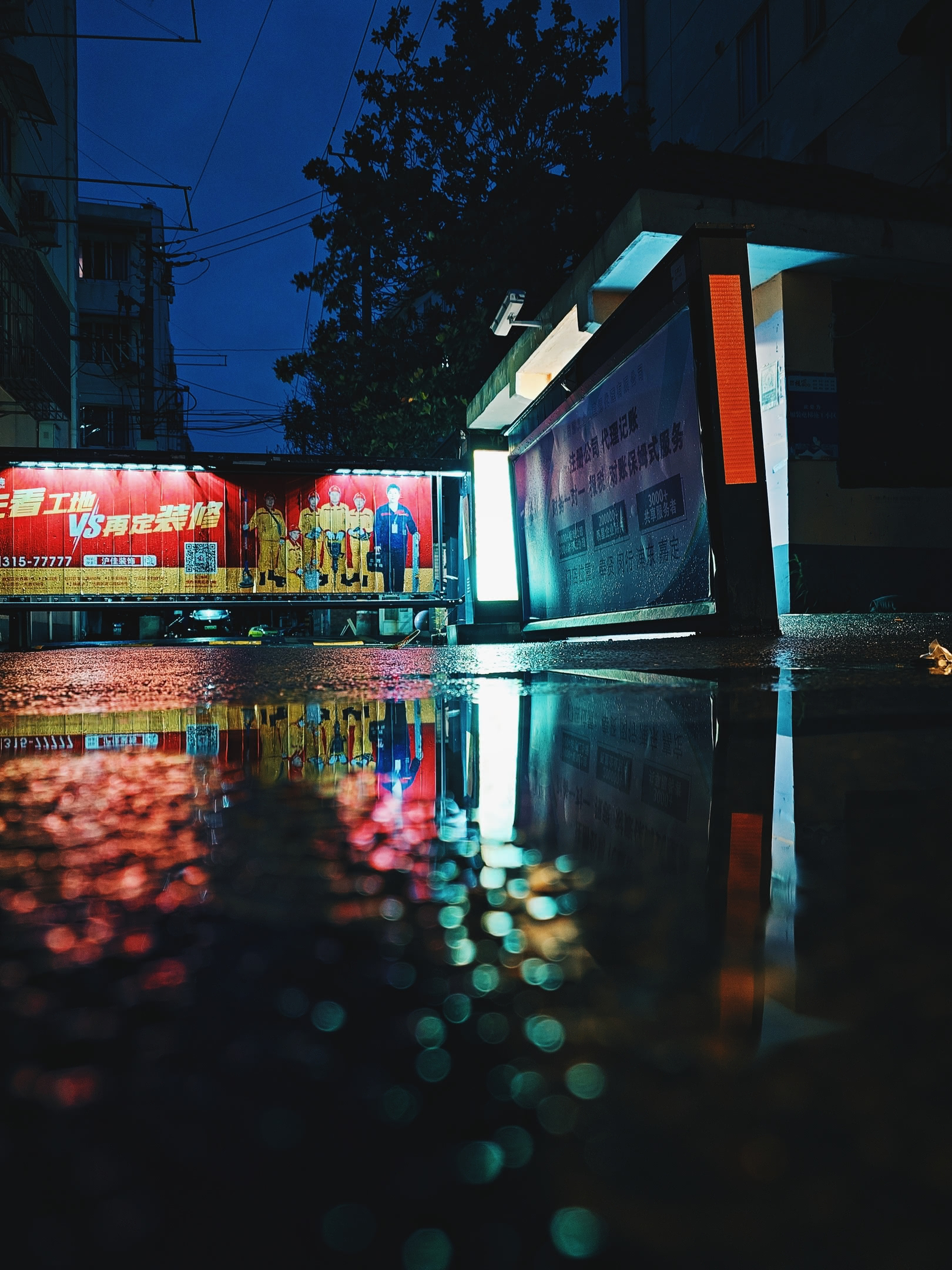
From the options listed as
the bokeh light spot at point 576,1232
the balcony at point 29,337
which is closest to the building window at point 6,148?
the balcony at point 29,337

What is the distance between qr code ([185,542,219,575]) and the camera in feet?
33.2

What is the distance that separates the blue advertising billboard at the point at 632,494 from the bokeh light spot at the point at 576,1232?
353 cm

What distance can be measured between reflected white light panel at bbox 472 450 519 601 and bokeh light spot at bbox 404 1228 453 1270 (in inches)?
323

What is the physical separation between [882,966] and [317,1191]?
0.18 metres

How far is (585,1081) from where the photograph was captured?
7.7 inches

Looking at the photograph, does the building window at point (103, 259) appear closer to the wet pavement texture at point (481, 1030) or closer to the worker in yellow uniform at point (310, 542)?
the worker in yellow uniform at point (310, 542)

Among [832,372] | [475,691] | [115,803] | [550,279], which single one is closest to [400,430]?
[550,279]

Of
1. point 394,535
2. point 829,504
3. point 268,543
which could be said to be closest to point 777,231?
point 829,504

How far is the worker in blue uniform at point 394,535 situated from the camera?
34.2 ft

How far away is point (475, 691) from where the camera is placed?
158 cm

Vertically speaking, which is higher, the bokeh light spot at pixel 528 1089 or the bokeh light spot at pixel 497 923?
the bokeh light spot at pixel 497 923

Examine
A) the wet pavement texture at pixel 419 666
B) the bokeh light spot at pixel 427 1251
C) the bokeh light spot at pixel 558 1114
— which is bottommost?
the bokeh light spot at pixel 427 1251

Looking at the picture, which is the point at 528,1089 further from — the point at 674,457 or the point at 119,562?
the point at 119,562

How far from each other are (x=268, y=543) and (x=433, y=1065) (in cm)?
1048
